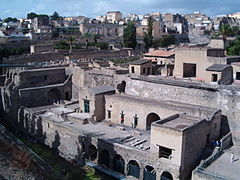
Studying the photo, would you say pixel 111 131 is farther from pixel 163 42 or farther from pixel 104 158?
pixel 163 42

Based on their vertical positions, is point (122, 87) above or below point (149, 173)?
above

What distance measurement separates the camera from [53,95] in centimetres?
3738

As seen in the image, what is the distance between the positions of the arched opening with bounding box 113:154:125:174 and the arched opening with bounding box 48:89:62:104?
1534 cm

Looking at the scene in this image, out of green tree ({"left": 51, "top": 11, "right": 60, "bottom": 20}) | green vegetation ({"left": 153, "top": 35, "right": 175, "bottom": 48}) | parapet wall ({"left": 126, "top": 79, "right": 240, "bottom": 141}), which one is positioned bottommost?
parapet wall ({"left": 126, "top": 79, "right": 240, "bottom": 141})

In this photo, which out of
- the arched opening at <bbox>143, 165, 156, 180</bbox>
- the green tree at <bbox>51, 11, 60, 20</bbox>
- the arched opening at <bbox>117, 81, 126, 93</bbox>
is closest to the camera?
the arched opening at <bbox>143, 165, 156, 180</bbox>

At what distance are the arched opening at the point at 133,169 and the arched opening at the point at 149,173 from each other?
0.63m

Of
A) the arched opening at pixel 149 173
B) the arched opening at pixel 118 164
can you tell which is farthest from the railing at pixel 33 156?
the arched opening at pixel 149 173

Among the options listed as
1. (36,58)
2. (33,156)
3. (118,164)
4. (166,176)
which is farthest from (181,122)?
(36,58)

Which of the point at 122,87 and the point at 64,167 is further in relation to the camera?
the point at 122,87

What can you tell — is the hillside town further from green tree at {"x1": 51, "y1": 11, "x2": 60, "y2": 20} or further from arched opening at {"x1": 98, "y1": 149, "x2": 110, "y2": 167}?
green tree at {"x1": 51, "y1": 11, "x2": 60, "y2": 20}

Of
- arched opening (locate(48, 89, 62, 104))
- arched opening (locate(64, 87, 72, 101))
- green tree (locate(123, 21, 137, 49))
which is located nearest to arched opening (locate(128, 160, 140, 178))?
arched opening (locate(48, 89, 62, 104))

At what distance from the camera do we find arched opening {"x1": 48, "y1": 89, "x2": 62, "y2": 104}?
3654 cm

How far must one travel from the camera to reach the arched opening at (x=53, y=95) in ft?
120

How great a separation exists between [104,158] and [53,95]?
15015 mm
